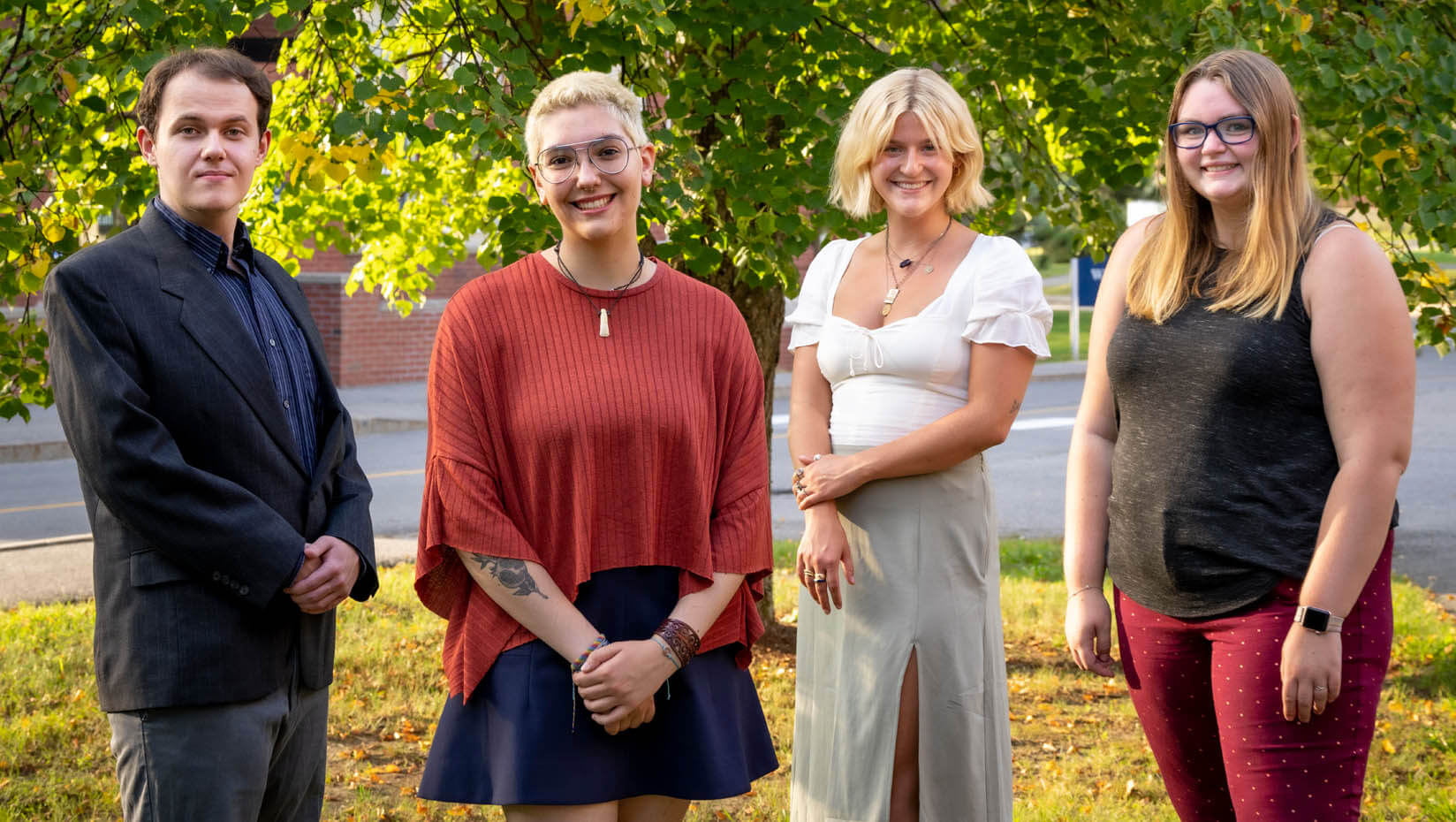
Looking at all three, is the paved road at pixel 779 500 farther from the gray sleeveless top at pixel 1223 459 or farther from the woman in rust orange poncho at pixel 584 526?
the gray sleeveless top at pixel 1223 459

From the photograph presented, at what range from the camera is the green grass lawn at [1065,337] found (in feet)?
97.4

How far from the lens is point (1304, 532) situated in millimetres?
2438

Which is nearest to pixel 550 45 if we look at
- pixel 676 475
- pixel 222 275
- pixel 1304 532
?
pixel 222 275

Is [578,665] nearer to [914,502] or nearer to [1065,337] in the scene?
[914,502]

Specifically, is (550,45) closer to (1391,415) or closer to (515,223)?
(515,223)

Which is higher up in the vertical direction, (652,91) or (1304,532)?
(652,91)

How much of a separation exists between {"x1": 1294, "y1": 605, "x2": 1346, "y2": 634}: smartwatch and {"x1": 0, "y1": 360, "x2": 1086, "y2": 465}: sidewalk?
31.5 ft

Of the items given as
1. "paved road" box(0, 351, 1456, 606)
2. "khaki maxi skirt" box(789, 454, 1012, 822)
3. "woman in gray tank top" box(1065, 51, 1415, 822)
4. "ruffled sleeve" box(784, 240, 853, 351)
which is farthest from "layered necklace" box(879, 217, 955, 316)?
"paved road" box(0, 351, 1456, 606)

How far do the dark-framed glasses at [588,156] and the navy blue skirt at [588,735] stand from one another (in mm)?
796

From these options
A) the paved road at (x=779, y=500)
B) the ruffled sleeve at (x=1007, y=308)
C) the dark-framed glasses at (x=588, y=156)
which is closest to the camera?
the dark-framed glasses at (x=588, y=156)

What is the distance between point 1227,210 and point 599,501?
4.56ft

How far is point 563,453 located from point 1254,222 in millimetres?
1411

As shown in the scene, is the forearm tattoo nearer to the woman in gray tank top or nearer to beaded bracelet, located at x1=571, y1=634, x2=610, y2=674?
beaded bracelet, located at x1=571, y1=634, x2=610, y2=674

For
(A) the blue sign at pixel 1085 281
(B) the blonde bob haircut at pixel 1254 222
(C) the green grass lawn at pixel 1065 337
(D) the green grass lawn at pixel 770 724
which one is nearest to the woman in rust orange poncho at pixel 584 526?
(B) the blonde bob haircut at pixel 1254 222
